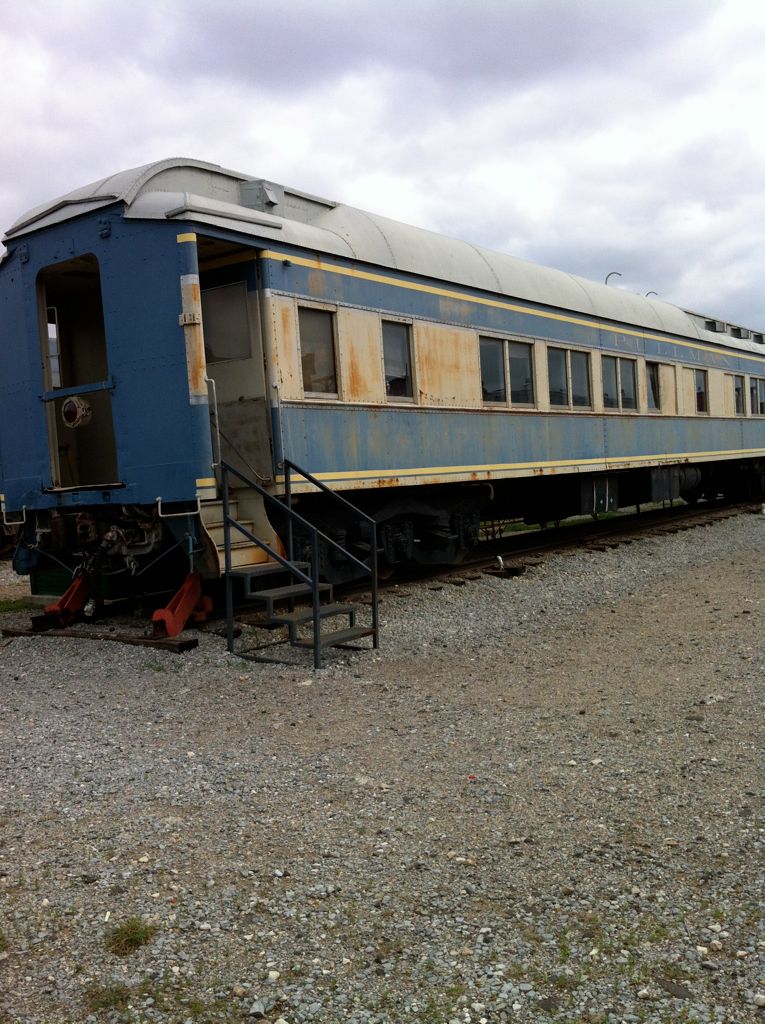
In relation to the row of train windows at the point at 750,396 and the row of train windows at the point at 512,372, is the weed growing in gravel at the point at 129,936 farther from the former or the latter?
the row of train windows at the point at 750,396

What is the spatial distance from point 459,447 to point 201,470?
12.3ft

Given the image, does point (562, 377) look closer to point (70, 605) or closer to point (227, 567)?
point (227, 567)

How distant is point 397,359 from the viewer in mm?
9484

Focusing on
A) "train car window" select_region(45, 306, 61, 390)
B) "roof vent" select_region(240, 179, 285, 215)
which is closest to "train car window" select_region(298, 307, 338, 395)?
"roof vent" select_region(240, 179, 285, 215)

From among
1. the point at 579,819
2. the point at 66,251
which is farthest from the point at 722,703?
the point at 66,251

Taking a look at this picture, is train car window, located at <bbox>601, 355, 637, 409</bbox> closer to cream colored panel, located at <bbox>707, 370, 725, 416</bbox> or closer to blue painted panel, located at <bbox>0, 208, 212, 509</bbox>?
Result: cream colored panel, located at <bbox>707, 370, 725, 416</bbox>

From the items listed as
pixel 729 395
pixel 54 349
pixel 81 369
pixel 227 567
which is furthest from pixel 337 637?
pixel 729 395

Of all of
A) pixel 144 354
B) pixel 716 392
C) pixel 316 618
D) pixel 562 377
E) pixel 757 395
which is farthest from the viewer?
pixel 757 395

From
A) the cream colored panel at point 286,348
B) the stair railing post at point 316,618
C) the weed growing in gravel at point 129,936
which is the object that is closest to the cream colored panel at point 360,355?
the cream colored panel at point 286,348

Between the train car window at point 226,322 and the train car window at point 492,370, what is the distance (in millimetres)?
3474

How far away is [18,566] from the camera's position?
30.0 feet

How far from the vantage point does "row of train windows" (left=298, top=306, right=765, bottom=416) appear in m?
8.52

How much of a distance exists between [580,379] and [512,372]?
79.6 inches

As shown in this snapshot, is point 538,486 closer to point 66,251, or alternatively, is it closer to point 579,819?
point 66,251
